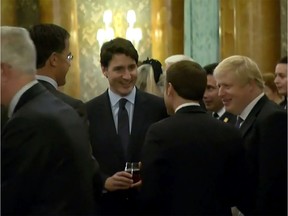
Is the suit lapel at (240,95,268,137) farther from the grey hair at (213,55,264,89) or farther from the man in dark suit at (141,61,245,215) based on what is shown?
the man in dark suit at (141,61,245,215)

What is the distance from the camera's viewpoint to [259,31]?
669cm

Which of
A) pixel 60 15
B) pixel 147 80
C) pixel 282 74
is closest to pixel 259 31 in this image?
pixel 147 80

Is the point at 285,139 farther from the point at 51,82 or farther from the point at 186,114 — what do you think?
the point at 51,82

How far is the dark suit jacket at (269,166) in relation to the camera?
3.21m

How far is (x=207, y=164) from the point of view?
10.2 feet

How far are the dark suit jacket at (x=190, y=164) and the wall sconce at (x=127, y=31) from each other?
8.02 m

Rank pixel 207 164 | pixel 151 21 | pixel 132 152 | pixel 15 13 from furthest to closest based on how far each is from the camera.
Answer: pixel 151 21 < pixel 15 13 < pixel 132 152 < pixel 207 164

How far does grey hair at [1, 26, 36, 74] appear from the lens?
2561mm

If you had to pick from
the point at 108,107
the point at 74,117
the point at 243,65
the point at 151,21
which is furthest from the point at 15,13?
the point at 74,117

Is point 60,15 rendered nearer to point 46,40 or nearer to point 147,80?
point 147,80

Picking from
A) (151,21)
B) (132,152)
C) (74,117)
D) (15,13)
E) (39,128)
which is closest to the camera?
(39,128)

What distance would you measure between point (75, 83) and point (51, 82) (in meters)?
4.95

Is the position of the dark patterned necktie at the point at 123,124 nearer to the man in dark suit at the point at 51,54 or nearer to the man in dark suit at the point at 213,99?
the man in dark suit at the point at 51,54

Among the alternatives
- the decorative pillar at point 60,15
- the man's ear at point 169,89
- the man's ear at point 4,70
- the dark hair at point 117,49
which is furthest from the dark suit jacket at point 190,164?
the decorative pillar at point 60,15
